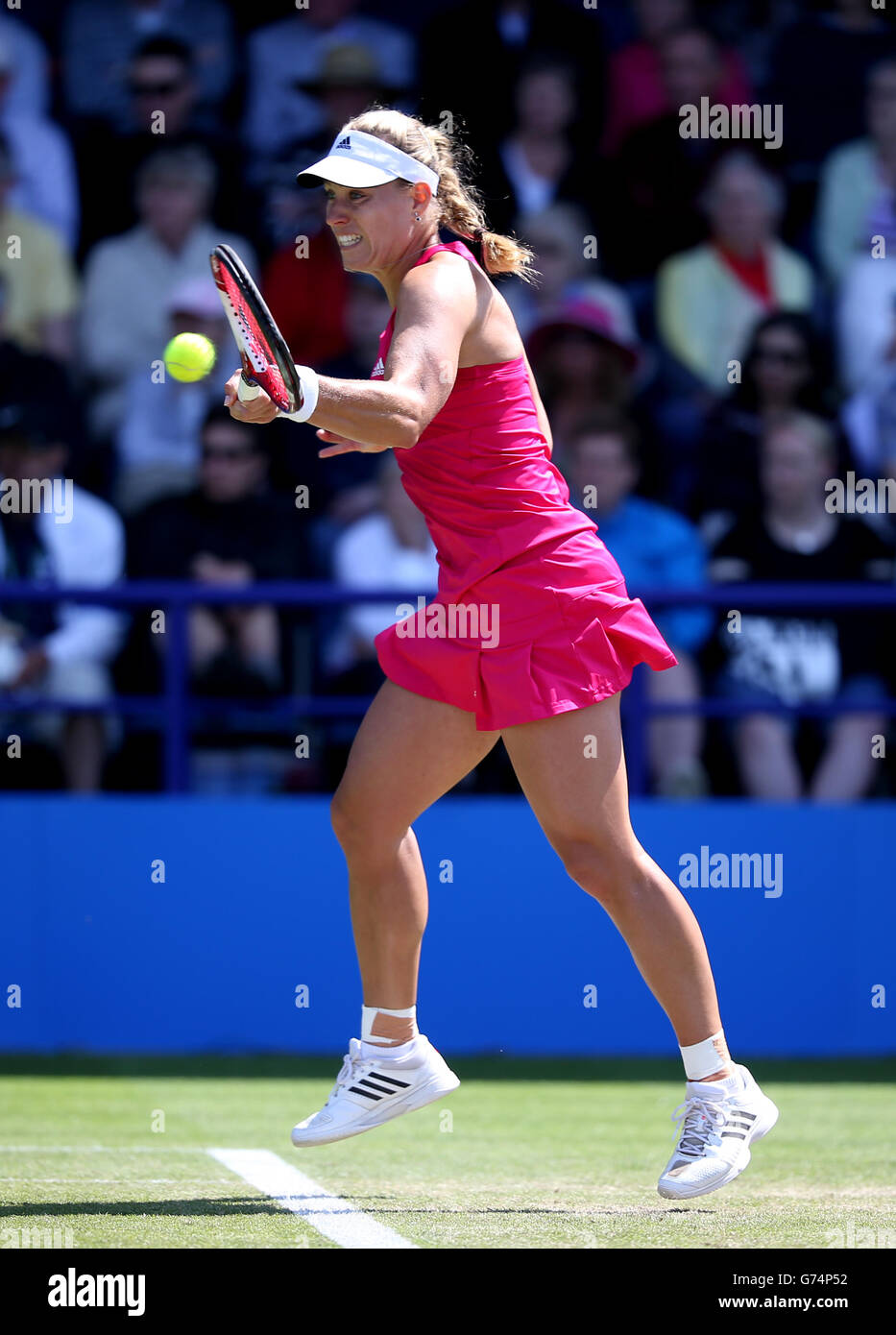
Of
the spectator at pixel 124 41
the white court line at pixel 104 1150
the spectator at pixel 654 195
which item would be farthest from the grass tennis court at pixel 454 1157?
the spectator at pixel 124 41

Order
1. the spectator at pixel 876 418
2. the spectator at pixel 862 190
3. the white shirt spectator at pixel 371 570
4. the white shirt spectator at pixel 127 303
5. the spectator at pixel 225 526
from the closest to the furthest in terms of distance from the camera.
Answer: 1. the white shirt spectator at pixel 371 570
2. the spectator at pixel 225 526
3. the spectator at pixel 876 418
4. the white shirt spectator at pixel 127 303
5. the spectator at pixel 862 190

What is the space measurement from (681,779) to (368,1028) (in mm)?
3561

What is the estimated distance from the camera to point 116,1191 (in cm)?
443

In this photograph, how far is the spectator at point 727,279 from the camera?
9570 mm

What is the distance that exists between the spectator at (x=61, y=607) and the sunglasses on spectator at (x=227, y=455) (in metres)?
0.47

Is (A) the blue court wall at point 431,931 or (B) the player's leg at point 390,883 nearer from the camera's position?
(B) the player's leg at point 390,883

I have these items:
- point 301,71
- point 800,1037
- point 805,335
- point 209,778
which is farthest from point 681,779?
point 301,71

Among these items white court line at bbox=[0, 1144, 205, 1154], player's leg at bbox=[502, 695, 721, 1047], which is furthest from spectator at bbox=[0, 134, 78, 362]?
player's leg at bbox=[502, 695, 721, 1047]

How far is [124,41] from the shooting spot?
10312 mm

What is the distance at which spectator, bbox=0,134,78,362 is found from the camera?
9469 mm

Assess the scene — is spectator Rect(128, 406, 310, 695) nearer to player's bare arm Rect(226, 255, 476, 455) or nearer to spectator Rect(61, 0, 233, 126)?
spectator Rect(61, 0, 233, 126)

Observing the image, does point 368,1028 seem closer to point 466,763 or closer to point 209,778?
point 466,763

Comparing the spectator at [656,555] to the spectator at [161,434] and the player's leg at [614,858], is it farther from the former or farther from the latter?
the player's leg at [614,858]

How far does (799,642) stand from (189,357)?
4559mm
